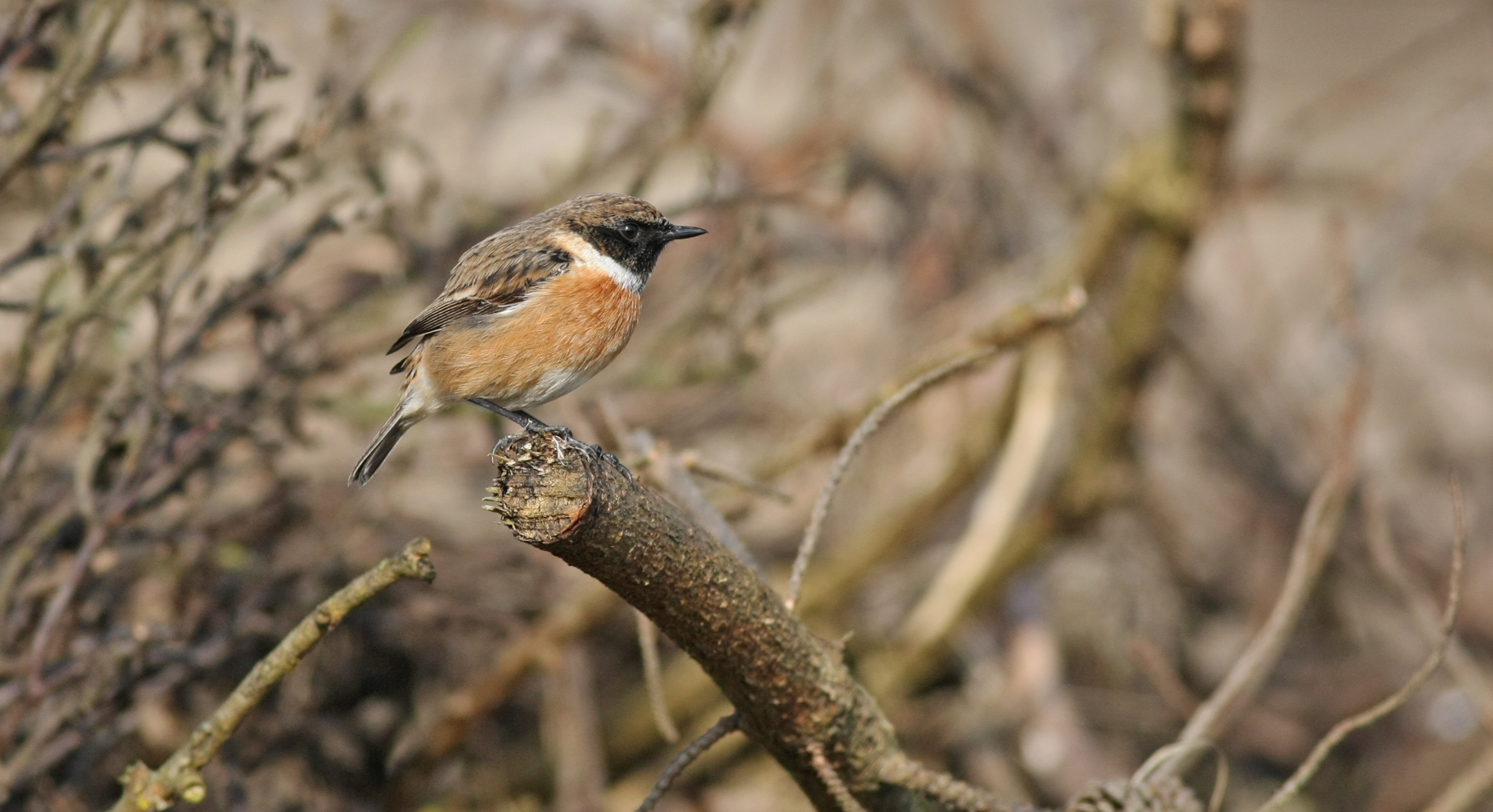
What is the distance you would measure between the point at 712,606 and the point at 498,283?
5.68 feet

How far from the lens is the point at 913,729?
7.05 m

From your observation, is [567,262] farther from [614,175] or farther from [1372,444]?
[1372,444]

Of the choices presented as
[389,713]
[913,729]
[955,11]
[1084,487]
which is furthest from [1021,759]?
[955,11]

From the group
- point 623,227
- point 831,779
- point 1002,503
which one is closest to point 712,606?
point 831,779

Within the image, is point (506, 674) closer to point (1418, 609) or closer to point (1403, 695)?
point (1403, 695)

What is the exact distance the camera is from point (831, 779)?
3195 mm

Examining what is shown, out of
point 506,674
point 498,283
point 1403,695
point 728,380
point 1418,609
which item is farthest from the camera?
point 728,380

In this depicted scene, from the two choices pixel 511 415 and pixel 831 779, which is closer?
pixel 831 779

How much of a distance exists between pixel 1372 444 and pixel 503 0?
6194 millimetres

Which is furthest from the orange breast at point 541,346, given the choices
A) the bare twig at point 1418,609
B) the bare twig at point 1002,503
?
the bare twig at point 1418,609

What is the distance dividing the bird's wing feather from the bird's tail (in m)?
0.26

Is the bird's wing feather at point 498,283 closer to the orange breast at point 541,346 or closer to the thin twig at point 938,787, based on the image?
the orange breast at point 541,346

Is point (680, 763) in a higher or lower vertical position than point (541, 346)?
lower

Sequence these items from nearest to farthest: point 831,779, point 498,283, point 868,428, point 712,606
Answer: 1. point 712,606
2. point 831,779
3. point 868,428
4. point 498,283
